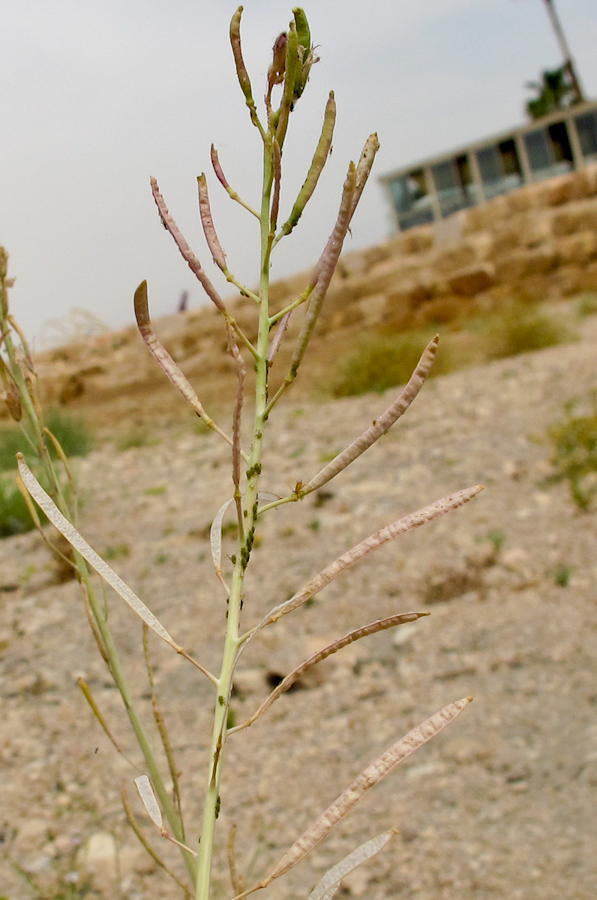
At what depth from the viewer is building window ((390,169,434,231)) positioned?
68.5 feet

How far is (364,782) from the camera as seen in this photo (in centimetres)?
55

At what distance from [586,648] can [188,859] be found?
262cm

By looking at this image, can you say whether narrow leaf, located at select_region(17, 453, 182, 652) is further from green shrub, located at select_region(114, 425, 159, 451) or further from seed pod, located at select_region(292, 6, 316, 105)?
green shrub, located at select_region(114, 425, 159, 451)

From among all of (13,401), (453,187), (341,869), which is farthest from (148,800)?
(453,187)

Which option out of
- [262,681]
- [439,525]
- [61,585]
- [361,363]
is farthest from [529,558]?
[361,363]

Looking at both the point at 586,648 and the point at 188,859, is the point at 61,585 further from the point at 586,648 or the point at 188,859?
the point at 188,859

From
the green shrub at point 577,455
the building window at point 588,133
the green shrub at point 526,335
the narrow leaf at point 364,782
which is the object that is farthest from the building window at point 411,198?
the narrow leaf at point 364,782

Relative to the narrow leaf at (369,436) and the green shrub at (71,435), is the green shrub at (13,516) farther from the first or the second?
the narrow leaf at (369,436)

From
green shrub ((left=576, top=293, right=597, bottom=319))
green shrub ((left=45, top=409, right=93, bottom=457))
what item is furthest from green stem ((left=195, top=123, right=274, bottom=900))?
green shrub ((left=576, top=293, right=597, bottom=319))

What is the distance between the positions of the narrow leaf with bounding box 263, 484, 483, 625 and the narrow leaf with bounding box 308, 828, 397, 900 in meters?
0.15

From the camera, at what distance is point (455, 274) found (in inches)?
454

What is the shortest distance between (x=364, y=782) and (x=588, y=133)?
22.1m

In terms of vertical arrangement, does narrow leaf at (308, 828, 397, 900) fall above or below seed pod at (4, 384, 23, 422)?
below

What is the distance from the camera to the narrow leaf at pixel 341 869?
548 mm
